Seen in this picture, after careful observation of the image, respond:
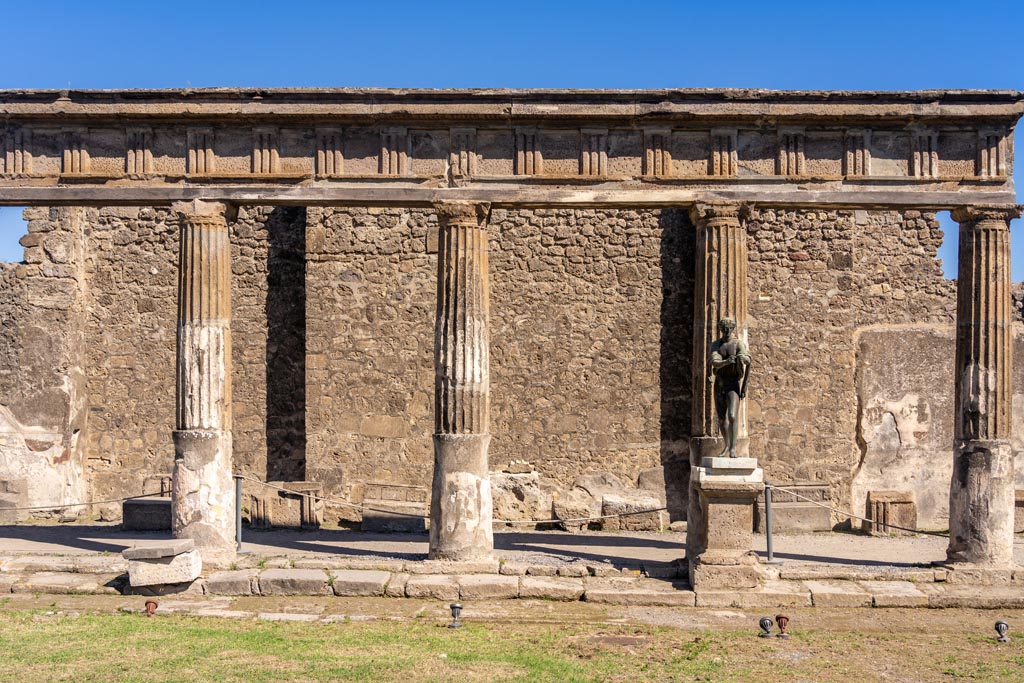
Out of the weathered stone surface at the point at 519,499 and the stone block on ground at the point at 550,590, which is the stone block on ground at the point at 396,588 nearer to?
the stone block on ground at the point at 550,590

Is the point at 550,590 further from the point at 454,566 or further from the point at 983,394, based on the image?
the point at 983,394

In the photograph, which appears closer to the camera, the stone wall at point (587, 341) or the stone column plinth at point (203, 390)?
the stone column plinth at point (203, 390)

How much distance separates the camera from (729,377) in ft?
32.8

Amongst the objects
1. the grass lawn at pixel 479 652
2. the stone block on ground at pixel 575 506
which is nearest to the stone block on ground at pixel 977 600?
the grass lawn at pixel 479 652

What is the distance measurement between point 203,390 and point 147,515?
3417 millimetres

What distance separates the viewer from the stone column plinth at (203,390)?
10656 mm

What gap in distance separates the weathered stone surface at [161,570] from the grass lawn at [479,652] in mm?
711

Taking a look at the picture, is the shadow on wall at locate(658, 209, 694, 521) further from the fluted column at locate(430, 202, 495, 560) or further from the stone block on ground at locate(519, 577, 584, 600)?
the stone block on ground at locate(519, 577, 584, 600)

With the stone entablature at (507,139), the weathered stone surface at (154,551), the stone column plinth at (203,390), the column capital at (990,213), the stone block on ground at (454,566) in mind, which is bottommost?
the stone block on ground at (454,566)

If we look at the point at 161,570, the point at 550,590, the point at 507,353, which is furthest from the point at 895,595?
the point at 161,570

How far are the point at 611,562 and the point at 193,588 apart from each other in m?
4.34

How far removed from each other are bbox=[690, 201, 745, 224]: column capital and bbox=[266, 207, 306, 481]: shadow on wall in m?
6.75

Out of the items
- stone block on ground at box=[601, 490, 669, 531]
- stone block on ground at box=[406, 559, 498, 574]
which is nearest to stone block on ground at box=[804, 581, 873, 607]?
stone block on ground at box=[406, 559, 498, 574]

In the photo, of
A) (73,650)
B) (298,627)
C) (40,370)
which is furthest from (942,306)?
(40,370)
